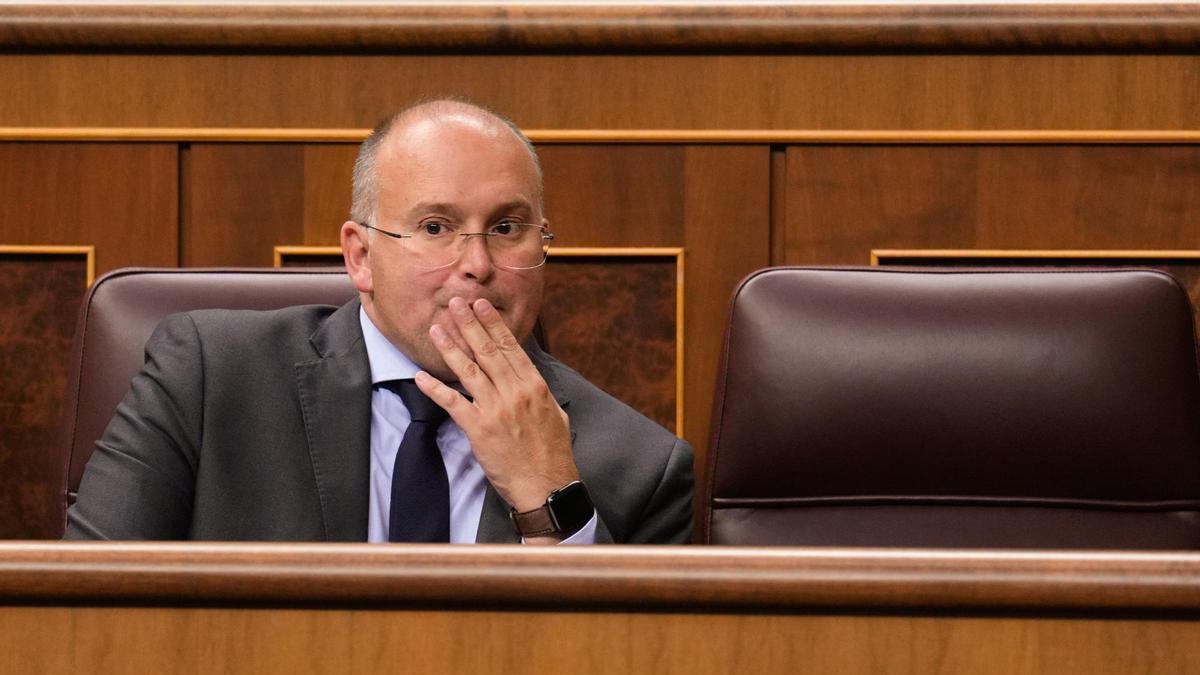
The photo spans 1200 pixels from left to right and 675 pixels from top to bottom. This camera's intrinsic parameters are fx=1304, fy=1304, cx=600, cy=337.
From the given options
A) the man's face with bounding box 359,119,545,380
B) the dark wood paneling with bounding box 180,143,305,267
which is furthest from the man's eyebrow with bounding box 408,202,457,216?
the dark wood paneling with bounding box 180,143,305,267

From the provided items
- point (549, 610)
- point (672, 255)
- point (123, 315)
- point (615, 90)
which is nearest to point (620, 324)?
point (672, 255)

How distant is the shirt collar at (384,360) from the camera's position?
33.9 inches

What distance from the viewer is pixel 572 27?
1.13 m

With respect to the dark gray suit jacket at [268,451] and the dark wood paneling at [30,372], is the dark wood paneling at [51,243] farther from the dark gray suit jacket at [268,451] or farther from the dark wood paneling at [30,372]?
the dark gray suit jacket at [268,451]

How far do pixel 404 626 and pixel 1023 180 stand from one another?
0.85 m

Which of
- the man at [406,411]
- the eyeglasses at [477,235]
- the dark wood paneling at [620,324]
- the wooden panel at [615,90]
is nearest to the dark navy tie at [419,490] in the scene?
the man at [406,411]

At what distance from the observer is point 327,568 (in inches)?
16.4

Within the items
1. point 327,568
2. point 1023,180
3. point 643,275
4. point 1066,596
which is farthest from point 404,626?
point 1023,180

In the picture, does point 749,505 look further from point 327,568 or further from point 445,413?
point 327,568

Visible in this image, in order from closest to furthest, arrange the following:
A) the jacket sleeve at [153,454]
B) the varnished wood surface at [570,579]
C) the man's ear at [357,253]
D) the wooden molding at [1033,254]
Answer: the varnished wood surface at [570,579] < the jacket sleeve at [153,454] < the man's ear at [357,253] < the wooden molding at [1033,254]

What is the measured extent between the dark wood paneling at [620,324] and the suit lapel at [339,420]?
0.28 m

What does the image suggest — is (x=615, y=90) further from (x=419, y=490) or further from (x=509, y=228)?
(x=419, y=490)

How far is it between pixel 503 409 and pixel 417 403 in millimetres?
67

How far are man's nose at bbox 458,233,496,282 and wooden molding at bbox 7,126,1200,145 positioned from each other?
303mm
